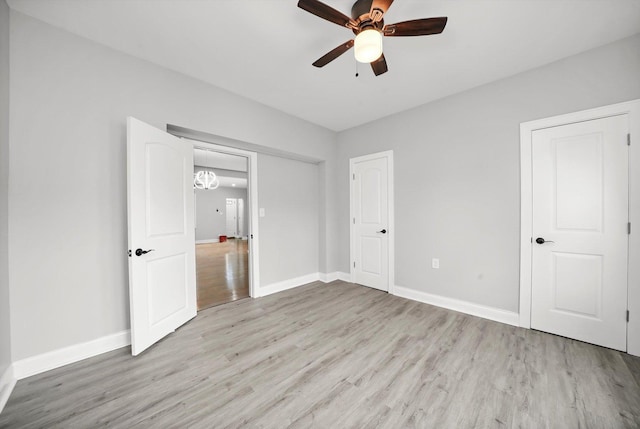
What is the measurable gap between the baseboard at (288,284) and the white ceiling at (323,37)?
110 inches

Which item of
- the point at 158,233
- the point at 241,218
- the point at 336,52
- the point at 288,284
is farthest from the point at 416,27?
the point at 241,218

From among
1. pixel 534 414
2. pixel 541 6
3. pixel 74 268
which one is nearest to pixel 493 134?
pixel 541 6

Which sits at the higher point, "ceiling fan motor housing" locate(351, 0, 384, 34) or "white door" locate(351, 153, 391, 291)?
"ceiling fan motor housing" locate(351, 0, 384, 34)

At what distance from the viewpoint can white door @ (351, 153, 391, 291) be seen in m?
3.65

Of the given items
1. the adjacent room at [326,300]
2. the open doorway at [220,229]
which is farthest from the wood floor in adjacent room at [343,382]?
the open doorway at [220,229]

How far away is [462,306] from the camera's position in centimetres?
289

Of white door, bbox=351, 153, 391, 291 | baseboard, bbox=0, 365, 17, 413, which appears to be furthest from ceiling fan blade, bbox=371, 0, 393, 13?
baseboard, bbox=0, 365, 17, 413

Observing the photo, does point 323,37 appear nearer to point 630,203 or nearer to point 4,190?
point 4,190

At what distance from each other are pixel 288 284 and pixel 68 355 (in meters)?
2.49

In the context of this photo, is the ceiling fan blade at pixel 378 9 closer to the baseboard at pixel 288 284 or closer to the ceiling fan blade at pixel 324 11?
the ceiling fan blade at pixel 324 11

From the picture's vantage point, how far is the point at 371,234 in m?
3.84

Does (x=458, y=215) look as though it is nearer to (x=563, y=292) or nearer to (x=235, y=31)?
(x=563, y=292)

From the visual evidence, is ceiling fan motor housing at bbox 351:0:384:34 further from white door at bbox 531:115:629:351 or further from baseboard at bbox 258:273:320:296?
baseboard at bbox 258:273:320:296

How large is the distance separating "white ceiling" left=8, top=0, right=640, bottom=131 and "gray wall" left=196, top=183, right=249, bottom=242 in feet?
25.8
